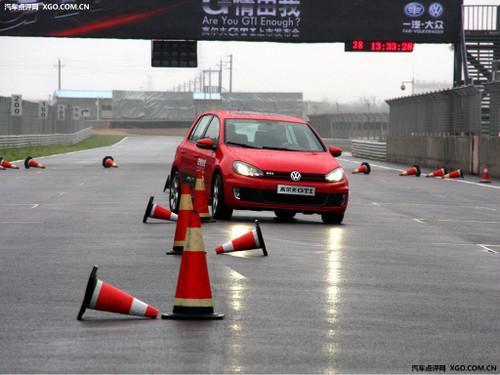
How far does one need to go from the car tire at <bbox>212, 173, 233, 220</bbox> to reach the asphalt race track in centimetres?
28

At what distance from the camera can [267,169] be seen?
16.3m

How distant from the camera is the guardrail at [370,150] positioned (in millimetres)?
53144

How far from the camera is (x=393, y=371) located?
6484 millimetres

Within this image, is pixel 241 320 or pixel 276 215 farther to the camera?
pixel 276 215

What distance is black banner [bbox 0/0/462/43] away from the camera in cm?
4309

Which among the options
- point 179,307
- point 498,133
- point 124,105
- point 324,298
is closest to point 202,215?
point 324,298

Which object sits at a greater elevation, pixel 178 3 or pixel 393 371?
pixel 178 3

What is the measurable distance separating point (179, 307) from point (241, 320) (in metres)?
0.41

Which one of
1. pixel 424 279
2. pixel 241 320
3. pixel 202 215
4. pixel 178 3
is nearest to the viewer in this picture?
pixel 241 320

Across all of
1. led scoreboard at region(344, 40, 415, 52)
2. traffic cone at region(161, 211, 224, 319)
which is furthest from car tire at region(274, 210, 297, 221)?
led scoreboard at region(344, 40, 415, 52)

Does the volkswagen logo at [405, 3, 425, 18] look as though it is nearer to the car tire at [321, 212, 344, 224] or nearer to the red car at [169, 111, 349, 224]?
the red car at [169, 111, 349, 224]

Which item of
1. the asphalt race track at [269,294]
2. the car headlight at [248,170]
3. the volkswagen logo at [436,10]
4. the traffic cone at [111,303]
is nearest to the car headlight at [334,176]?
the asphalt race track at [269,294]

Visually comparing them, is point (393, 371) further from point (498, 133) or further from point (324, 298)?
point (498, 133)

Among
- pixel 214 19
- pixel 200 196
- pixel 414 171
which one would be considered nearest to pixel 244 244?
pixel 200 196
